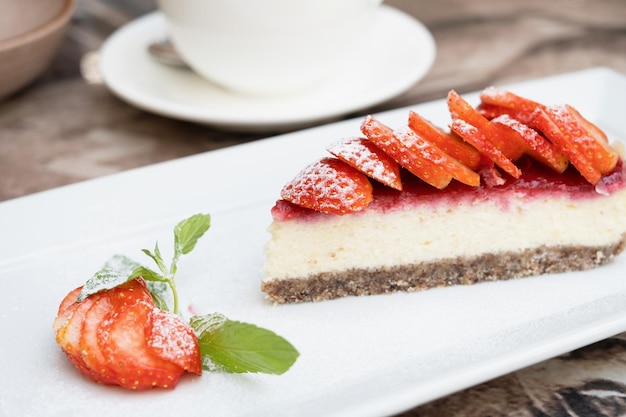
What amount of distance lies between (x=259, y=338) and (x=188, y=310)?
1.07 feet

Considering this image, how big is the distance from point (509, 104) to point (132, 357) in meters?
1.05

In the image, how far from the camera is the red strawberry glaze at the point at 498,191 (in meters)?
1.79

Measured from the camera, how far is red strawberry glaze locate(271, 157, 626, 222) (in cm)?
179

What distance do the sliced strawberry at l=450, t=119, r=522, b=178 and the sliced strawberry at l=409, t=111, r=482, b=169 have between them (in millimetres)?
27

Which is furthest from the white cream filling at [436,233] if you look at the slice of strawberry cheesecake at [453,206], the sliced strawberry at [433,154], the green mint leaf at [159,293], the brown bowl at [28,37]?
the brown bowl at [28,37]

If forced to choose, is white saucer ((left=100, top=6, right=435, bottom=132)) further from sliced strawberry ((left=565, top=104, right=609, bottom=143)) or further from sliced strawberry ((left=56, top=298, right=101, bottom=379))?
sliced strawberry ((left=56, top=298, right=101, bottom=379))

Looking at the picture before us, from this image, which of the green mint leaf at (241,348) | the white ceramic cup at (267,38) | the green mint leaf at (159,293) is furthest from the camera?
the white ceramic cup at (267,38)

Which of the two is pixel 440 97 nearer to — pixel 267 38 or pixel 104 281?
pixel 267 38

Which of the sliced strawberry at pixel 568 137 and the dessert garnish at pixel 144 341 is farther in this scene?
the sliced strawberry at pixel 568 137

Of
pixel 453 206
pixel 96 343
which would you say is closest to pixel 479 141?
pixel 453 206

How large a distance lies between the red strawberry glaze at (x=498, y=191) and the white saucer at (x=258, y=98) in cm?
67

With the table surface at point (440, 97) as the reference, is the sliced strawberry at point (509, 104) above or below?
above

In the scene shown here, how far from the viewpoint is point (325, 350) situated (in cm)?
160

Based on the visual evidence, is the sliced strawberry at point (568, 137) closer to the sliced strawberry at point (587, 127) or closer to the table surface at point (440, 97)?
the sliced strawberry at point (587, 127)
